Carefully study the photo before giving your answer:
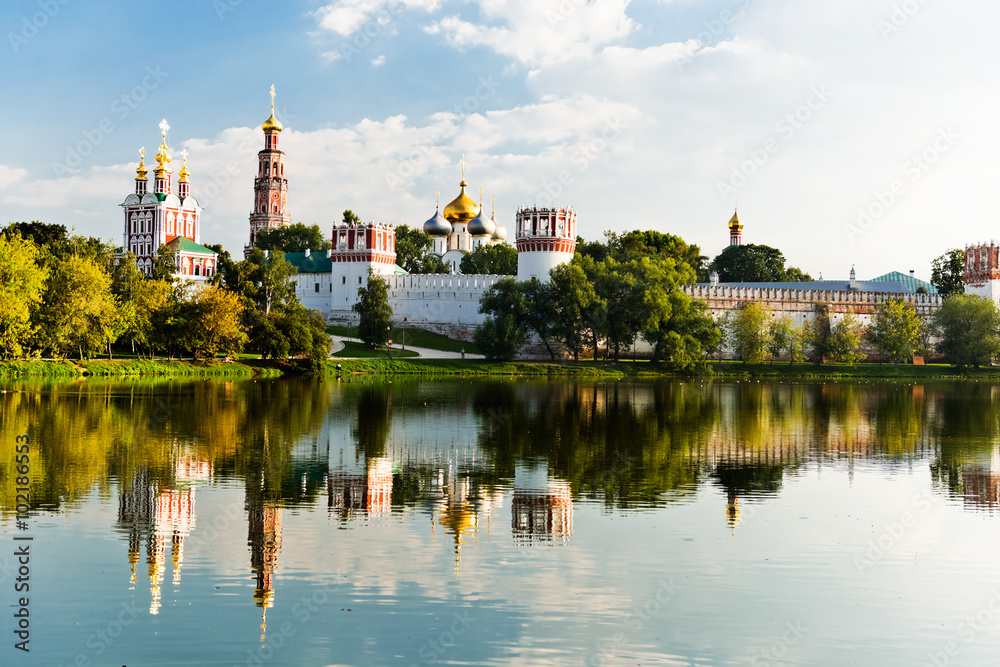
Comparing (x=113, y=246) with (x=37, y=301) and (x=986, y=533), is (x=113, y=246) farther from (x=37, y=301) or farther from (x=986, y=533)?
(x=986, y=533)

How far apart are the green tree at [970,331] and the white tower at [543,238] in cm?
2591

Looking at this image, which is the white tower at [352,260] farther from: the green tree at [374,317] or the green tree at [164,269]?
the green tree at [164,269]

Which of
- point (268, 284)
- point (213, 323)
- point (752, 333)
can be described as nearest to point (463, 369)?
point (268, 284)

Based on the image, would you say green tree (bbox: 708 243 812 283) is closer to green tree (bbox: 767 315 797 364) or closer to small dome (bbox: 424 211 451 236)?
small dome (bbox: 424 211 451 236)

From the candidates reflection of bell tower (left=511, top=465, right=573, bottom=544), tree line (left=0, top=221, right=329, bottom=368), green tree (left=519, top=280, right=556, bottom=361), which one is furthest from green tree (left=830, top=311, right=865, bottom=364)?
reflection of bell tower (left=511, top=465, right=573, bottom=544)

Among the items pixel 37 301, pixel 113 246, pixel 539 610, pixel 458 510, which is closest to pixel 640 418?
pixel 458 510

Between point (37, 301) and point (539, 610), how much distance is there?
3584cm

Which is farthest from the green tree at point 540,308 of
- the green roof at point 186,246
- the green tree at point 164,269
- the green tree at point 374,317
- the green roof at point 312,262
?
the green roof at point 186,246

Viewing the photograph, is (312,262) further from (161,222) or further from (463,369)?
(463,369)

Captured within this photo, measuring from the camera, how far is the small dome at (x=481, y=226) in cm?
9750

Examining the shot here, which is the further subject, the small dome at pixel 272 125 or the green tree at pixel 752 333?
the small dome at pixel 272 125

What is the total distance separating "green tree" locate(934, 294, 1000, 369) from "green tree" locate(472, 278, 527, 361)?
29321 millimetres

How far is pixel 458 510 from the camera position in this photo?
1341cm

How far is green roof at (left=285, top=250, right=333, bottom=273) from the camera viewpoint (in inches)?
3204
